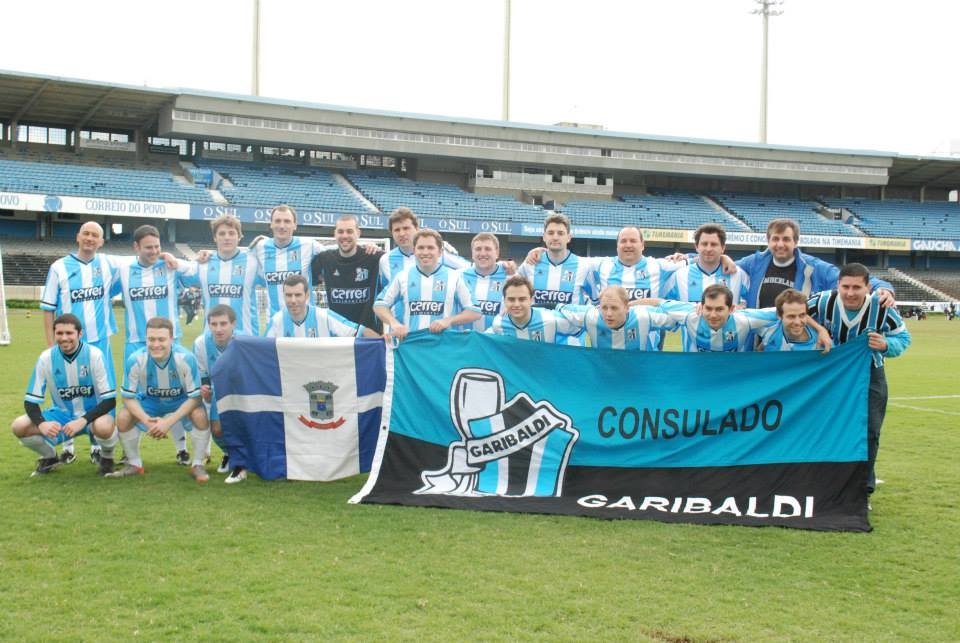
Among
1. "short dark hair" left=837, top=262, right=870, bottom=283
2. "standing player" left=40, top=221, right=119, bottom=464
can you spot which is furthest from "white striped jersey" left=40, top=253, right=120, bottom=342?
"short dark hair" left=837, top=262, right=870, bottom=283

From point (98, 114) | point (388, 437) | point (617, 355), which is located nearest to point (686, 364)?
point (617, 355)

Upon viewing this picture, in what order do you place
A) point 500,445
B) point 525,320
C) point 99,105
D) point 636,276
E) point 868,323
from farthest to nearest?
point 99,105
point 636,276
point 525,320
point 500,445
point 868,323

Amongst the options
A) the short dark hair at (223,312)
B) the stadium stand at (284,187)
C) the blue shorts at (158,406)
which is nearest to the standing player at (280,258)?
the short dark hair at (223,312)

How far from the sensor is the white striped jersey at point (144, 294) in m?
6.97

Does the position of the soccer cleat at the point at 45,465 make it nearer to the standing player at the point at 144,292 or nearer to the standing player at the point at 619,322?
the standing player at the point at 144,292

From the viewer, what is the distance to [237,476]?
20.0ft

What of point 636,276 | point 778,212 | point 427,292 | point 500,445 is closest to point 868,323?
point 636,276

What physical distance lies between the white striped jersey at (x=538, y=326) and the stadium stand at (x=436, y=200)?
1250 inches

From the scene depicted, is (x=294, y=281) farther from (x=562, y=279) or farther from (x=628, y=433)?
(x=628, y=433)

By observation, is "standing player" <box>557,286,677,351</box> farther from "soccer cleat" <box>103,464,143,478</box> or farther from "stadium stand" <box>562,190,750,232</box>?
"stadium stand" <box>562,190,750,232</box>

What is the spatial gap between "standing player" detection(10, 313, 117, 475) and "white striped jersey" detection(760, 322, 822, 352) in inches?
177

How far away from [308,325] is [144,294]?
4.90 feet

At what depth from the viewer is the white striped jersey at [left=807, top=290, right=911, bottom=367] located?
17.7 ft

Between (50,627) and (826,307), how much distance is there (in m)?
4.69
